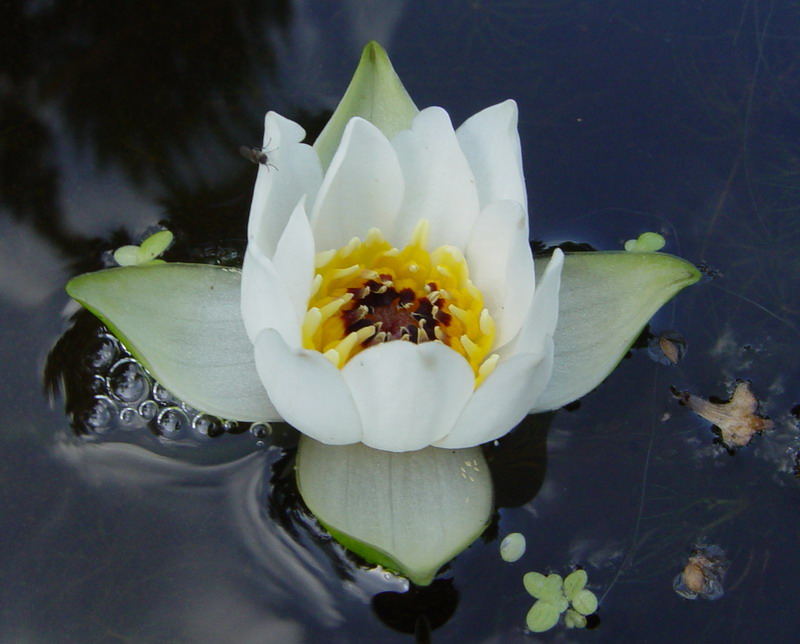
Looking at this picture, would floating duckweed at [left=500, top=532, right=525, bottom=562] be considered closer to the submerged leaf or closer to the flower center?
the submerged leaf

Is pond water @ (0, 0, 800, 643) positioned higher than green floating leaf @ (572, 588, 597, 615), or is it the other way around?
pond water @ (0, 0, 800, 643)

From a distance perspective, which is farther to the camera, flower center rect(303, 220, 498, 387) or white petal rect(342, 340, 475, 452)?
flower center rect(303, 220, 498, 387)

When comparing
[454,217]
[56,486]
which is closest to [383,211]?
[454,217]

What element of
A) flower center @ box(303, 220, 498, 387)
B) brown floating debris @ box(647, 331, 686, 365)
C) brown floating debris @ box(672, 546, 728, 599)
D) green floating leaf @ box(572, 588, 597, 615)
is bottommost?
brown floating debris @ box(672, 546, 728, 599)

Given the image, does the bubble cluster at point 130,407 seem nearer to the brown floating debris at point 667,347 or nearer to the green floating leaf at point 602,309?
the green floating leaf at point 602,309

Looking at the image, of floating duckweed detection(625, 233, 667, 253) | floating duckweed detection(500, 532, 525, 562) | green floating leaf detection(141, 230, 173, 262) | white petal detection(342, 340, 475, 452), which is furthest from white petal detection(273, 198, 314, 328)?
floating duckweed detection(625, 233, 667, 253)

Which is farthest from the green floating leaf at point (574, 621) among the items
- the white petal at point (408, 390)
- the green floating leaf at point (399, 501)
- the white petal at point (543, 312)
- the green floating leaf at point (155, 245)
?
the green floating leaf at point (155, 245)

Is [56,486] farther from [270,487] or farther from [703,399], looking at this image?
[703,399]
